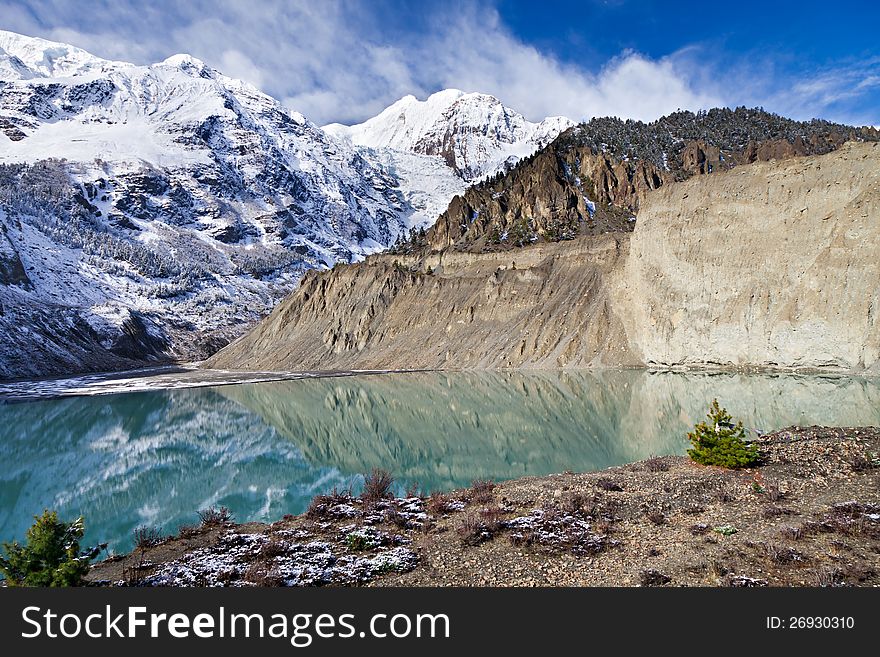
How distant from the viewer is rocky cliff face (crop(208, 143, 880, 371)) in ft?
149

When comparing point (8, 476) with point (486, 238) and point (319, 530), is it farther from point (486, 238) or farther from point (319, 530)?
point (486, 238)

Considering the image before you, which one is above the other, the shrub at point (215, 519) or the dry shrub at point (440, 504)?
the dry shrub at point (440, 504)

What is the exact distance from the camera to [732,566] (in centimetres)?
887

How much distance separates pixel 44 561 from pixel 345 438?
20977 mm

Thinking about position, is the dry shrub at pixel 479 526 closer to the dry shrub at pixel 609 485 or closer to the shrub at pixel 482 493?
the shrub at pixel 482 493

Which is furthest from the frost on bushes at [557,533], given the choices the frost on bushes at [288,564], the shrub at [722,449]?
the shrub at [722,449]

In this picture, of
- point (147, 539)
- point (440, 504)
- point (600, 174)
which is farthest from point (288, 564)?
point (600, 174)

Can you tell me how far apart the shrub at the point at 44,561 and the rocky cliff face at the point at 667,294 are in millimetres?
51205

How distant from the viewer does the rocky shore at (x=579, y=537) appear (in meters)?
9.12

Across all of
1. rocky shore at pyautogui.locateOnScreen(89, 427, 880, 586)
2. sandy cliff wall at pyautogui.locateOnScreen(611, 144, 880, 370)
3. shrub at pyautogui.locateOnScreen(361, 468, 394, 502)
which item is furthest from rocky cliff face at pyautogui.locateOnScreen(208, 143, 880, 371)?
shrub at pyautogui.locateOnScreen(361, 468, 394, 502)

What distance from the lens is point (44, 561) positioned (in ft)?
28.9

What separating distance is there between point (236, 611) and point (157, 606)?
0.89m

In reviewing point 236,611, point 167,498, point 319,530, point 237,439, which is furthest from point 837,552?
point 237,439

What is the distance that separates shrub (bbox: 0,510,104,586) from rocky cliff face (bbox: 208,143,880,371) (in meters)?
51.2
